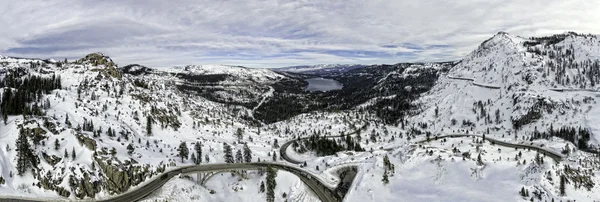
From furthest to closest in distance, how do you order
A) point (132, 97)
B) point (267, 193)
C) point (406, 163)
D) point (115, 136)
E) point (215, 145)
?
point (132, 97) < point (215, 145) < point (115, 136) < point (406, 163) < point (267, 193)

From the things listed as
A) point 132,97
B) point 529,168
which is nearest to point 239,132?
point 132,97

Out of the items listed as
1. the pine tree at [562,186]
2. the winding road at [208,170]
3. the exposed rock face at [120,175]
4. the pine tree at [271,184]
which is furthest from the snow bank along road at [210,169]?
the pine tree at [562,186]

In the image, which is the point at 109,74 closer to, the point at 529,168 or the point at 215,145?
the point at 215,145

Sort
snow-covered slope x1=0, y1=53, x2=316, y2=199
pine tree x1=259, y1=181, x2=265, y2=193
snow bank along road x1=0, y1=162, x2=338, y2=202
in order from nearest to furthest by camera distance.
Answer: snow-covered slope x1=0, y1=53, x2=316, y2=199 → snow bank along road x1=0, y1=162, x2=338, y2=202 → pine tree x1=259, y1=181, x2=265, y2=193

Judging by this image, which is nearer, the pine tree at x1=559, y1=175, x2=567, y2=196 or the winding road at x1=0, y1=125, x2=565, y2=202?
the pine tree at x1=559, y1=175, x2=567, y2=196

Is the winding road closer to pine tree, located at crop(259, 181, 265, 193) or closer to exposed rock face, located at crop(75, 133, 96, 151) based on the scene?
pine tree, located at crop(259, 181, 265, 193)

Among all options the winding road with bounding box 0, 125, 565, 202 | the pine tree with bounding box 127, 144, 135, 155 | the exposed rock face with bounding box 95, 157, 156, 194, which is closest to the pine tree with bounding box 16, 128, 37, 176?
the winding road with bounding box 0, 125, 565, 202

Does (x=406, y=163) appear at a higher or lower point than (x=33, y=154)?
lower
